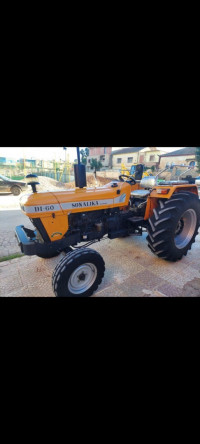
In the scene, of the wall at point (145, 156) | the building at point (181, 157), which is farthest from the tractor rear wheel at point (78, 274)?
the wall at point (145, 156)

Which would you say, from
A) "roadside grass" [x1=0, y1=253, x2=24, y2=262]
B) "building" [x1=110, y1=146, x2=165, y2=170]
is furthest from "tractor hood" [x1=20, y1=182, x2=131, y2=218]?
"building" [x1=110, y1=146, x2=165, y2=170]

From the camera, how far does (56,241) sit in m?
2.32

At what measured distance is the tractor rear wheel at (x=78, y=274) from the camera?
1.92 metres

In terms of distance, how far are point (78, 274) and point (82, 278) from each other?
83 millimetres

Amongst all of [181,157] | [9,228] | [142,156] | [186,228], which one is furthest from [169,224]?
[142,156]

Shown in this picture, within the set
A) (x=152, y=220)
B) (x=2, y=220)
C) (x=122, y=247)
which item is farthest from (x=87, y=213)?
(x=2, y=220)

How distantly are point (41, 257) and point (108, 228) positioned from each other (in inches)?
47.3

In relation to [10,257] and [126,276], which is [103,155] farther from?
[126,276]

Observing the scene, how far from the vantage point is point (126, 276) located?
8.26ft

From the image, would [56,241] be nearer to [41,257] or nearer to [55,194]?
[55,194]

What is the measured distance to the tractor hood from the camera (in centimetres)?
206

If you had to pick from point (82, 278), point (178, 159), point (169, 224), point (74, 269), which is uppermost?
point (178, 159)

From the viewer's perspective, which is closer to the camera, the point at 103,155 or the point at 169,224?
the point at 169,224

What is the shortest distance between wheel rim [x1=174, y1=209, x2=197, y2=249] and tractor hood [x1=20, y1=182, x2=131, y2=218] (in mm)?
1089
